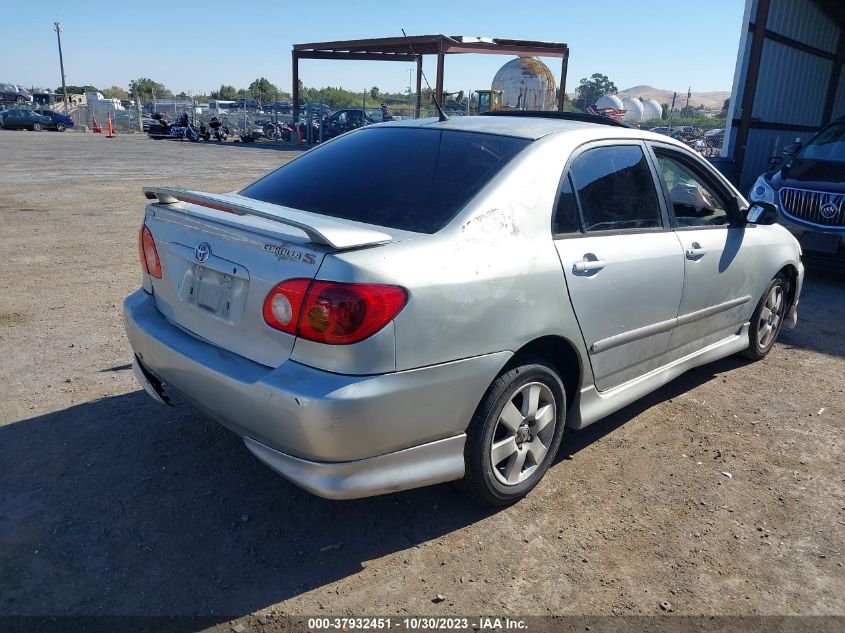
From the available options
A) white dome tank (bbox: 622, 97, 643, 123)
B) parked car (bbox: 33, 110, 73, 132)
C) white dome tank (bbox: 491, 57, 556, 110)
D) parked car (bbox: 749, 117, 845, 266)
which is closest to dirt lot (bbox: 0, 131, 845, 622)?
parked car (bbox: 749, 117, 845, 266)

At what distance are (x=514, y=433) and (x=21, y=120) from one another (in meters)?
44.0

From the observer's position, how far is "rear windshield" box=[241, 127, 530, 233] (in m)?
2.87

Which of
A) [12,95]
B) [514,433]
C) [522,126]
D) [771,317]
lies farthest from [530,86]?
[12,95]

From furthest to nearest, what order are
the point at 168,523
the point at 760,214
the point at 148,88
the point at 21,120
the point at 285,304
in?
the point at 148,88, the point at 21,120, the point at 760,214, the point at 168,523, the point at 285,304

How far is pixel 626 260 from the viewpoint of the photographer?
3320 mm

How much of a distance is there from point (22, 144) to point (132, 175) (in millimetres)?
13657

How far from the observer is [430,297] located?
8.01 feet

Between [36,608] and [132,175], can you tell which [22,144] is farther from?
[36,608]

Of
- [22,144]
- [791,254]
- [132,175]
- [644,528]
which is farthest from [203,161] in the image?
[644,528]

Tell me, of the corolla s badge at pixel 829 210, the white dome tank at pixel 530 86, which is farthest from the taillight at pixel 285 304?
the white dome tank at pixel 530 86

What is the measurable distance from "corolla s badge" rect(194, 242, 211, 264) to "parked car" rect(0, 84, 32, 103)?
6619 centimetres

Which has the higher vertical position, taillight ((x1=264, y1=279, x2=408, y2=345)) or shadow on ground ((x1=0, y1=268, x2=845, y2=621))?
taillight ((x1=264, y1=279, x2=408, y2=345))

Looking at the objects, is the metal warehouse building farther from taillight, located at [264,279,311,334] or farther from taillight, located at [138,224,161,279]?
taillight, located at [264,279,311,334]

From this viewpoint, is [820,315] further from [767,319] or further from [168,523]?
[168,523]
